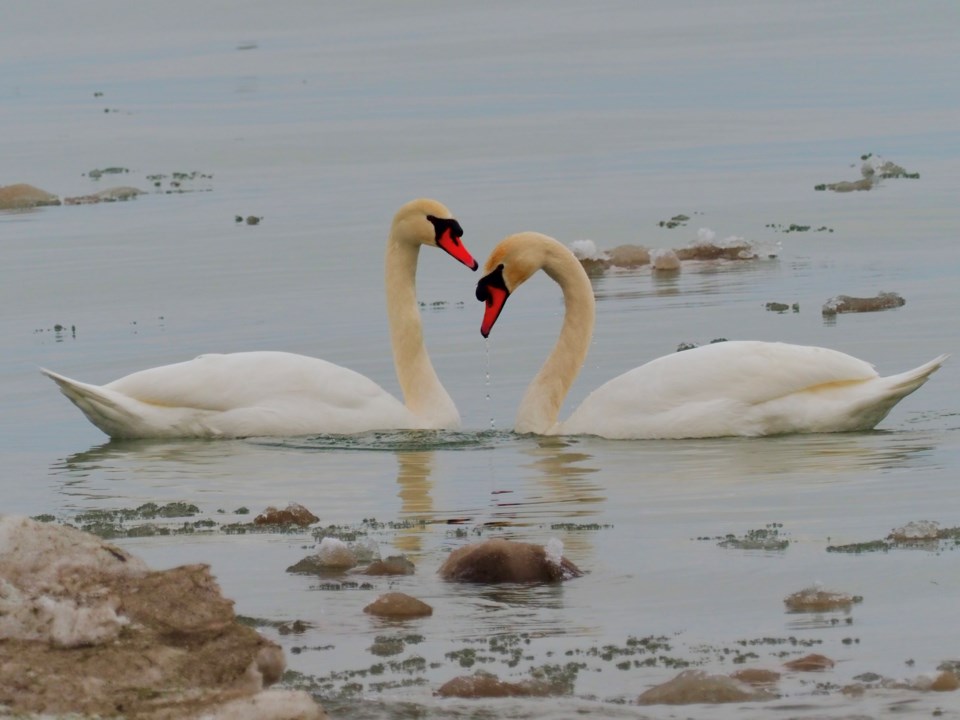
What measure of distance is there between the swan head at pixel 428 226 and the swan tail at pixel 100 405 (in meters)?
2.28

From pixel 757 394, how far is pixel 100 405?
12.6 ft

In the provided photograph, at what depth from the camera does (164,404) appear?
1320 centimetres

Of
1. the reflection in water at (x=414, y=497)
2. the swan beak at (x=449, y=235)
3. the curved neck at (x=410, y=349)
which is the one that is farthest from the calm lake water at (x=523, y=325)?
the swan beak at (x=449, y=235)

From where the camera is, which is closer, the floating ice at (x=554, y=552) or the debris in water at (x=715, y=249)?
the floating ice at (x=554, y=552)

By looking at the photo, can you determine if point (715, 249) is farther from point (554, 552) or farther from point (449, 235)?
point (554, 552)

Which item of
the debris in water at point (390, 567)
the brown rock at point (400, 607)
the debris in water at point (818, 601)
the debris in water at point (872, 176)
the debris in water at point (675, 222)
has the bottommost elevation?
the debris in water at point (818, 601)

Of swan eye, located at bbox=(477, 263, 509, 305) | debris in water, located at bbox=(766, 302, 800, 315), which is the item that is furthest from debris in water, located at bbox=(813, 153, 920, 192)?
swan eye, located at bbox=(477, 263, 509, 305)

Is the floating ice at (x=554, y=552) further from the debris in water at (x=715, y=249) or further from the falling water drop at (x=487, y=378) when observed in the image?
the debris in water at (x=715, y=249)

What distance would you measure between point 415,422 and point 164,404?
150 cm

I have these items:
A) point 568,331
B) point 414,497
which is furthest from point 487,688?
point 568,331

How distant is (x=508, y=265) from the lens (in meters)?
13.8

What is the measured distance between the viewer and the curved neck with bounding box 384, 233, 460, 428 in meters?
13.4

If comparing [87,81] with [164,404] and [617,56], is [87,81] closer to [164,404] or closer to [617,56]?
[617,56]

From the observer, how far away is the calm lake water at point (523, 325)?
7848 millimetres
